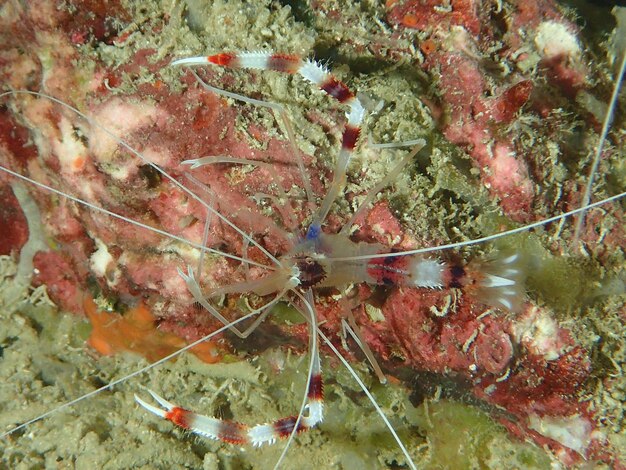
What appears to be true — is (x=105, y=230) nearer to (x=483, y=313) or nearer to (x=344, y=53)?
(x=344, y=53)

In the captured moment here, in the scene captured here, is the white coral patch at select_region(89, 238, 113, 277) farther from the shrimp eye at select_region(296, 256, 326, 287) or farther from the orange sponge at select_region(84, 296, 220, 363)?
the shrimp eye at select_region(296, 256, 326, 287)

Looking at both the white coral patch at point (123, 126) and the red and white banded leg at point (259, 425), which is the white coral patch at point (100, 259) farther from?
the red and white banded leg at point (259, 425)

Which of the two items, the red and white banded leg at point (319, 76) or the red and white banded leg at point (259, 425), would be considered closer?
the red and white banded leg at point (319, 76)

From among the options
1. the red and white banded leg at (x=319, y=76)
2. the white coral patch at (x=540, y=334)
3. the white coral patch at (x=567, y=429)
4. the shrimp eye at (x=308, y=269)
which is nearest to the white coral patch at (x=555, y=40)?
the red and white banded leg at (x=319, y=76)

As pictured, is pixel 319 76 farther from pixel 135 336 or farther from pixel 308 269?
pixel 135 336

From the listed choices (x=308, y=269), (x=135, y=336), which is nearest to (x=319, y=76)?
(x=308, y=269)

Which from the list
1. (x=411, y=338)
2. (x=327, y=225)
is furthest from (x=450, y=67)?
(x=411, y=338)

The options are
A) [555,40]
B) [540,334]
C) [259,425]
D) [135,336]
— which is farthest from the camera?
[135,336]
